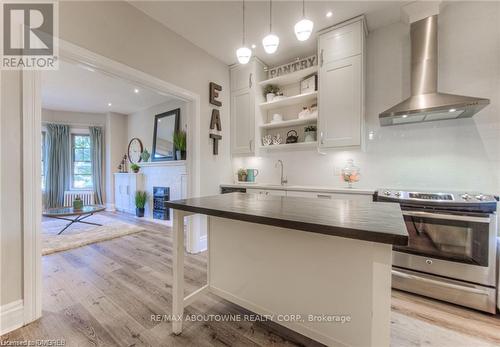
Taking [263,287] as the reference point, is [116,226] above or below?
below

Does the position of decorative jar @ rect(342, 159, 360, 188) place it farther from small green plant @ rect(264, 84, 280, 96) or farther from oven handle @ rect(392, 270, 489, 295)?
small green plant @ rect(264, 84, 280, 96)

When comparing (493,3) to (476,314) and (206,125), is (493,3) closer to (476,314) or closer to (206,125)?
(476,314)

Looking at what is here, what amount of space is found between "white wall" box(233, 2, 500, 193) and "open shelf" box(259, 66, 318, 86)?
2.51 ft

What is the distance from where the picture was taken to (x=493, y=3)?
2146 millimetres

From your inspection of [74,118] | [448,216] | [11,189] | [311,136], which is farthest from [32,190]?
[74,118]

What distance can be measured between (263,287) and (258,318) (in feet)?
1.23

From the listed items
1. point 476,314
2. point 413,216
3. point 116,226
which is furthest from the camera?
point 116,226

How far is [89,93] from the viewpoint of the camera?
4730 mm

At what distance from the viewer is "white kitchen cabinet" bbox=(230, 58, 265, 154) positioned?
3391 mm

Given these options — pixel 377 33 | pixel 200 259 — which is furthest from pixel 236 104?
pixel 200 259

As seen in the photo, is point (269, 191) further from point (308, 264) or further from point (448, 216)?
point (448, 216)

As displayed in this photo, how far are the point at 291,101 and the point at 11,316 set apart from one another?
3.71 m

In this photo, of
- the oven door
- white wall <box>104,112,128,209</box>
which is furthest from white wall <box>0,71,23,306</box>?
white wall <box>104,112,128,209</box>

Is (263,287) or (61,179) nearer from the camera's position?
(263,287)
